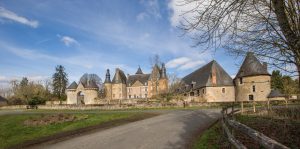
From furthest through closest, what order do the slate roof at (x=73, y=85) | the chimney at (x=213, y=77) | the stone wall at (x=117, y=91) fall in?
the stone wall at (x=117, y=91) → the slate roof at (x=73, y=85) → the chimney at (x=213, y=77)

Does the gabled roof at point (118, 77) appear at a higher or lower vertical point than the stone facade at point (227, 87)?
higher

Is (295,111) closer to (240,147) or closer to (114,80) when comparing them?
(240,147)

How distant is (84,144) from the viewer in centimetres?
1101

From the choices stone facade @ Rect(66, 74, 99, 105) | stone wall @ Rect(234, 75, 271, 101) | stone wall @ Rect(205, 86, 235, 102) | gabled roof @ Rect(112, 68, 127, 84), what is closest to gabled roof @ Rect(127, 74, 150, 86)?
gabled roof @ Rect(112, 68, 127, 84)

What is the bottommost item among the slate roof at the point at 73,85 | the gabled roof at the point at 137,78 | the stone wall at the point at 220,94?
the stone wall at the point at 220,94

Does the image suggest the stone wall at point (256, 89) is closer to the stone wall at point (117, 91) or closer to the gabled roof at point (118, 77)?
the stone wall at point (117, 91)

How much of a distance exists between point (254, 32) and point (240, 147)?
3256 mm

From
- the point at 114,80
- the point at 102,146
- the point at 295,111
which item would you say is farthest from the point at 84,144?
the point at 114,80

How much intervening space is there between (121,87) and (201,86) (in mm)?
30930

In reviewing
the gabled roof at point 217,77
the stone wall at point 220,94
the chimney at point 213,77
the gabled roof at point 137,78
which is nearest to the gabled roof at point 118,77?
the gabled roof at point 137,78

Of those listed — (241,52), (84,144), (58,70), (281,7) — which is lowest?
(84,144)

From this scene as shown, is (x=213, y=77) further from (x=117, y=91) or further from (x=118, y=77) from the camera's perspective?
(x=118, y=77)

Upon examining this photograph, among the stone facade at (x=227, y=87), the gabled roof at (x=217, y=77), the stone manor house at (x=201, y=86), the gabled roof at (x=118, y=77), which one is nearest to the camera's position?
the stone facade at (x=227, y=87)

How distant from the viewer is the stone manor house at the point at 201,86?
165ft
